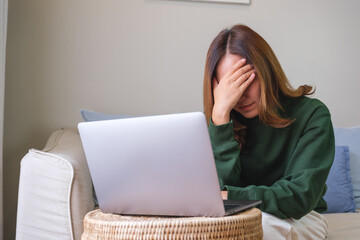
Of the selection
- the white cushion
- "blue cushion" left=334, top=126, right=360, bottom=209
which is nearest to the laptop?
the white cushion

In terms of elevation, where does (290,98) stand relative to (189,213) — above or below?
above

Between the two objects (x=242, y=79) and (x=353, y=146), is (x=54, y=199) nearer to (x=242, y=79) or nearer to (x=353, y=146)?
(x=242, y=79)

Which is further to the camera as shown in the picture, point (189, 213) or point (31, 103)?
point (31, 103)

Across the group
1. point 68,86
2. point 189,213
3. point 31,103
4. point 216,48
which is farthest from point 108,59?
point 189,213

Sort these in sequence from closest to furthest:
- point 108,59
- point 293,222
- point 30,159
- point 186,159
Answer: point 186,159
point 293,222
point 30,159
point 108,59

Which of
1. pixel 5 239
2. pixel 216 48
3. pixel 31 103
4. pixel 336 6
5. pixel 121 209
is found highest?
pixel 336 6

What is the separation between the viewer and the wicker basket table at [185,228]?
0.85 metres

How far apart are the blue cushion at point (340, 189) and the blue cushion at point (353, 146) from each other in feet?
0.38

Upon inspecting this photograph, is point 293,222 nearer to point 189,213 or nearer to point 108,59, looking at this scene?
point 189,213

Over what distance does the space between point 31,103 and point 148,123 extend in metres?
Result: 1.58

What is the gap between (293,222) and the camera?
111 cm

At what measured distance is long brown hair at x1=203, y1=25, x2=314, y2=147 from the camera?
129 cm

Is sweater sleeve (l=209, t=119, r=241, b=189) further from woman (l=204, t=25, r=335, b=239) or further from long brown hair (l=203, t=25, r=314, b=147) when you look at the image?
long brown hair (l=203, t=25, r=314, b=147)

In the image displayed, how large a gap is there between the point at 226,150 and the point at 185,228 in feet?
1.46
